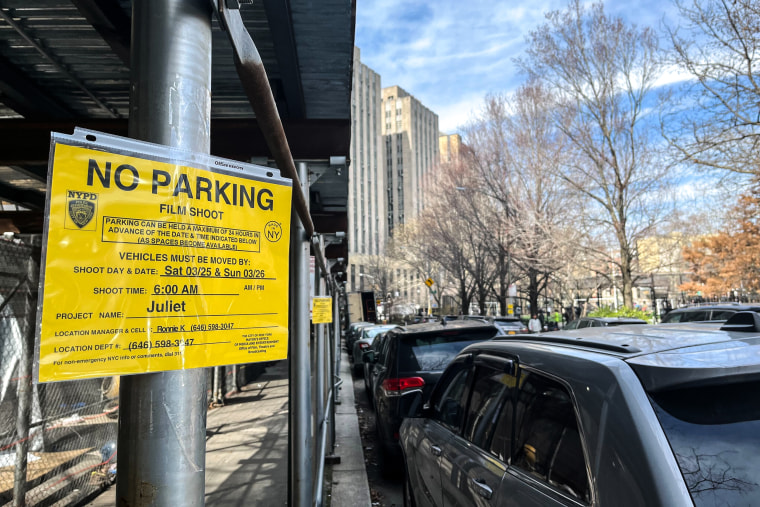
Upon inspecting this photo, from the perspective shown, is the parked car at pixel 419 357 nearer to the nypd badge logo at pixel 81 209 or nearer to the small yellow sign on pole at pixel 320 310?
the small yellow sign on pole at pixel 320 310

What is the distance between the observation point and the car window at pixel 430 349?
6.30 meters

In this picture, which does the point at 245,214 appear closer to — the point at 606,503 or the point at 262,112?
the point at 262,112

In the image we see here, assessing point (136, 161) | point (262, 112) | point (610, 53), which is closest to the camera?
point (136, 161)

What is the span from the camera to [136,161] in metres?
1.26

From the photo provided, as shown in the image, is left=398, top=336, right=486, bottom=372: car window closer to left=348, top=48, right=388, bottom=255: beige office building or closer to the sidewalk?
the sidewalk

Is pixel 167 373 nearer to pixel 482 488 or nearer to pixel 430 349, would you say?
pixel 482 488

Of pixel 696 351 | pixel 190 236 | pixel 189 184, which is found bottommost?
pixel 696 351

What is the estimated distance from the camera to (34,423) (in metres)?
4.70

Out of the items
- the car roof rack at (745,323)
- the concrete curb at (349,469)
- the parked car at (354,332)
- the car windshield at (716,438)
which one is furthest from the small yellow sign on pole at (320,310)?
the parked car at (354,332)

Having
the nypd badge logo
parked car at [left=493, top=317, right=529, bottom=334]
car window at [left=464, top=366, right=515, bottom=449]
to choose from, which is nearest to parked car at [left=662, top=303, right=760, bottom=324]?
parked car at [left=493, top=317, right=529, bottom=334]

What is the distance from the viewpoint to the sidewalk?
A: 5426 mm

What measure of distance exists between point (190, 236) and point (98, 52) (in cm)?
315

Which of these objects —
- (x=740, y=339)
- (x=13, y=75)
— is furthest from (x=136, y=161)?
(x=13, y=75)

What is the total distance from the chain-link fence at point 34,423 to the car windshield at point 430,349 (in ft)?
12.4
